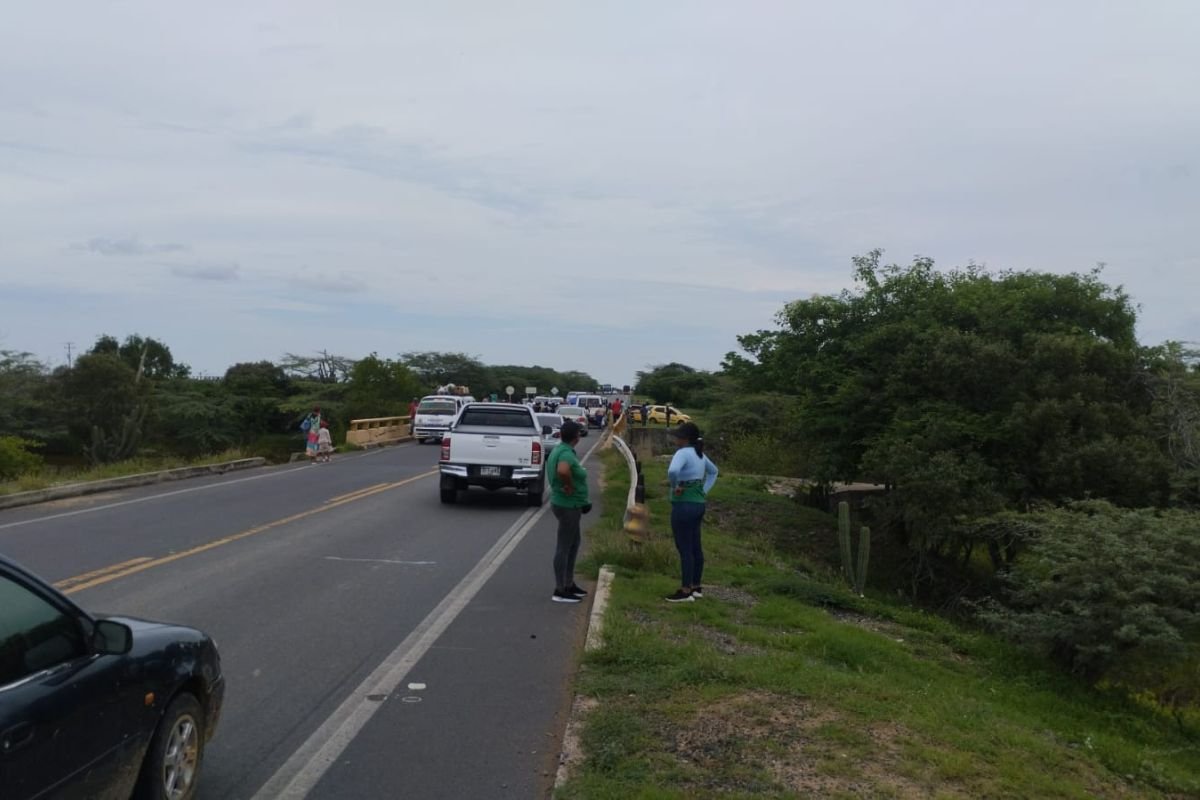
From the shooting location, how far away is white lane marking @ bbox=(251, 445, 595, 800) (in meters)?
5.25

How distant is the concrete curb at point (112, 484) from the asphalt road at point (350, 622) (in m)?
0.73

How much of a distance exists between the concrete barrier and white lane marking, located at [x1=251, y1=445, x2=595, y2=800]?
26.8 m

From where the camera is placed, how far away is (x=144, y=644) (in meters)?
4.41

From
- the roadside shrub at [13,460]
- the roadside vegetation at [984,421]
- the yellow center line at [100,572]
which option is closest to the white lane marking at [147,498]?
the yellow center line at [100,572]

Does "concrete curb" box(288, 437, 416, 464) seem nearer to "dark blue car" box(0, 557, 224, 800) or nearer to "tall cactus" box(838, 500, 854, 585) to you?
"tall cactus" box(838, 500, 854, 585)

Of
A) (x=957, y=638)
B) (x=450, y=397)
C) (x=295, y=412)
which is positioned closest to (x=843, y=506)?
(x=957, y=638)

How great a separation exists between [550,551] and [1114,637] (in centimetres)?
698

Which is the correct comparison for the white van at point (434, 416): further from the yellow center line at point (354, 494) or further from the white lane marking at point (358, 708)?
the white lane marking at point (358, 708)

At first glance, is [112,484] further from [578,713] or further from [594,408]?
[594,408]

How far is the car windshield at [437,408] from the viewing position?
40281mm

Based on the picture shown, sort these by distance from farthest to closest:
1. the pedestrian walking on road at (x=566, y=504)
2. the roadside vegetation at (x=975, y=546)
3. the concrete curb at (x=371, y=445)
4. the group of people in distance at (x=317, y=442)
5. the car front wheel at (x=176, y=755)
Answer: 1. the concrete curb at (x=371, y=445)
2. the group of people in distance at (x=317, y=442)
3. the pedestrian walking on road at (x=566, y=504)
4. the roadside vegetation at (x=975, y=546)
5. the car front wheel at (x=176, y=755)

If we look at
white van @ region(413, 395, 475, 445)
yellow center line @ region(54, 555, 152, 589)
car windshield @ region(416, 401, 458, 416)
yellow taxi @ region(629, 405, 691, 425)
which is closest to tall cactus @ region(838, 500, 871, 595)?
yellow center line @ region(54, 555, 152, 589)

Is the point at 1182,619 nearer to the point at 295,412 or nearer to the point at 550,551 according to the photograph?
the point at 550,551

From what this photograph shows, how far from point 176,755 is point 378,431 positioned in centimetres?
3529
